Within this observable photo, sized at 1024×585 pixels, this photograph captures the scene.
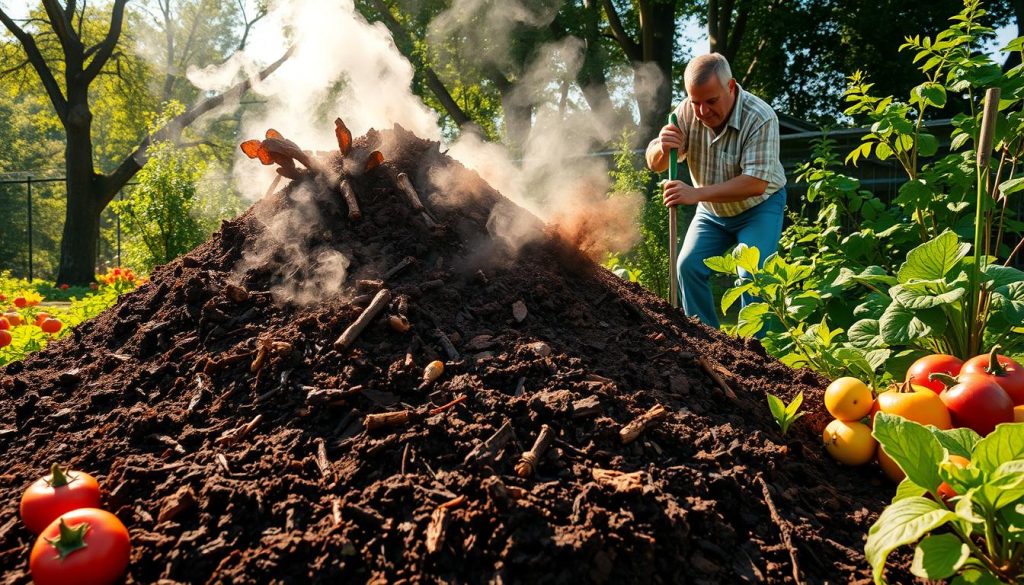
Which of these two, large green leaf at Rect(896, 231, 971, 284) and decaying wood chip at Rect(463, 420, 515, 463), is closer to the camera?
decaying wood chip at Rect(463, 420, 515, 463)

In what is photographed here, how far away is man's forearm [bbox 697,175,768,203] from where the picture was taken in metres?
4.12

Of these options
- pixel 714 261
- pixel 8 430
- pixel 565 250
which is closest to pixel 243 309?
pixel 8 430

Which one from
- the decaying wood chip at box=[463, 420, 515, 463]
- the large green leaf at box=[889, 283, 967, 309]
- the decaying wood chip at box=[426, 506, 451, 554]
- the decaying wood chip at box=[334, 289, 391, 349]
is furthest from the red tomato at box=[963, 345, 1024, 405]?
the decaying wood chip at box=[334, 289, 391, 349]

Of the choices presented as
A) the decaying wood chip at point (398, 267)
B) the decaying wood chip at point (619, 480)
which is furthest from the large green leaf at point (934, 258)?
the decaying wood chip at point (398, 267)

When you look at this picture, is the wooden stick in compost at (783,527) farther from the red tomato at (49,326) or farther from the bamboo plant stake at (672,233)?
the red tomato at (49,326)

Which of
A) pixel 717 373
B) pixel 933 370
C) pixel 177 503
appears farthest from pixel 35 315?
pixel 933 370

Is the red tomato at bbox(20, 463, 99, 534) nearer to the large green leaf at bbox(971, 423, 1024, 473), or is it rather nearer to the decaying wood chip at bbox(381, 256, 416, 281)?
the decaying wood chip at bbox(381, 256, 416, 281)

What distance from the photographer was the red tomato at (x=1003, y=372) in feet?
7.47

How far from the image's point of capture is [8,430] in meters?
2.34

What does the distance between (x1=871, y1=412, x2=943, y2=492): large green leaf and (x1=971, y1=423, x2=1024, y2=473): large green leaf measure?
81mm

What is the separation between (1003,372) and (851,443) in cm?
63

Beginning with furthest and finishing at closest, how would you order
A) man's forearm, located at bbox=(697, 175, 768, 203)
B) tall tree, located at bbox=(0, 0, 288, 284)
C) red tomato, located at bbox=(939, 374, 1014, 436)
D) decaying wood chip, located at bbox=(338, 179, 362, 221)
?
tall tree, located at bbox=(0, 0, 288, 284), man's forearm, located at bbox=(697, 175, 768, 203), decaying wood chip, located at bbox=(338, 179, 362, 221), red tomato, located at bbox=(939, 374, 1014, 436)

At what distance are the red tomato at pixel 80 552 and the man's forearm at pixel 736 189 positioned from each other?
12.0 feet

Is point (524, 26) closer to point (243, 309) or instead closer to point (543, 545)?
point (243, 309)
